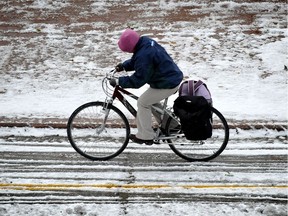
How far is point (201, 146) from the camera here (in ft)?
20.9

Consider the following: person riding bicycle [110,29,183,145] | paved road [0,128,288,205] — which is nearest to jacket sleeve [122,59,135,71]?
person riding bicycle [110,29,183,145]

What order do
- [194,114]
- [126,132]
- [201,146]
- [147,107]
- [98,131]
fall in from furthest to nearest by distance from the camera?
[201,146] < [98,131] < [126,132] < [147,107] < [194,114]

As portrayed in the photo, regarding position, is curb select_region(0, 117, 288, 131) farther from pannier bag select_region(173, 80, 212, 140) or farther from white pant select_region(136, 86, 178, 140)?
white pant select_region(136, 86, 178, 140)

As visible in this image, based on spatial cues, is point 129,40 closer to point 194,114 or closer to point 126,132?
point 194,114

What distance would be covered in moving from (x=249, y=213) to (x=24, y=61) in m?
6.94

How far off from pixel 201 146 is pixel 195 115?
91cm

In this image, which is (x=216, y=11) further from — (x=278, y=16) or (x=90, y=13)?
(x=90, y=13)

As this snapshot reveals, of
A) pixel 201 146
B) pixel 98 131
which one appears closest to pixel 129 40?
pixel 98 131

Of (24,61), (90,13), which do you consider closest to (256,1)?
(90,13)

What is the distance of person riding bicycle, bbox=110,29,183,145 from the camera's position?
5336 mm

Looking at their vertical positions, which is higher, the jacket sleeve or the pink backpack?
the jacket sleeve

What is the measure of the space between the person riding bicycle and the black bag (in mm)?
253

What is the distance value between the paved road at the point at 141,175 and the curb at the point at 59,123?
0.32m

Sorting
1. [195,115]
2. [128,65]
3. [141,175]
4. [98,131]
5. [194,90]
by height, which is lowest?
[141,175]
